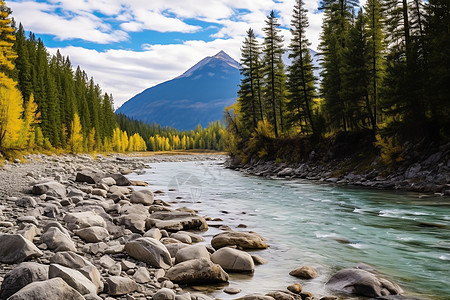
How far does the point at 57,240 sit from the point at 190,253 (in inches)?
106

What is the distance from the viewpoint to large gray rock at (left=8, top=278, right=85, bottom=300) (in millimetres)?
4254

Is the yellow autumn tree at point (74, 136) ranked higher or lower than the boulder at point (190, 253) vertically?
higher

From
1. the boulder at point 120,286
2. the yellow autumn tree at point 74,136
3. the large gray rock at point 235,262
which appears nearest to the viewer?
the boulder at point 120,286

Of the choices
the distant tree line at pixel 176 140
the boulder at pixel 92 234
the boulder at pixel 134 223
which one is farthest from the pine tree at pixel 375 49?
the distant tree line at pixel 176 140

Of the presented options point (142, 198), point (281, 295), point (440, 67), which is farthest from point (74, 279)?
point (440, 67)

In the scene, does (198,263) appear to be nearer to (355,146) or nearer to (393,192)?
(393,192)

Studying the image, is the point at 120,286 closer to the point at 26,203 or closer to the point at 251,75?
the point at 26,203

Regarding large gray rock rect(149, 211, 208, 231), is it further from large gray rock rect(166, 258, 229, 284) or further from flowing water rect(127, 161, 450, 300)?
large gray rock rect(166, 258, 229, 284)

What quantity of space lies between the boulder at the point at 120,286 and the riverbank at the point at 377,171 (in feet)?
56.8

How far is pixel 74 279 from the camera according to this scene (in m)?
4.91

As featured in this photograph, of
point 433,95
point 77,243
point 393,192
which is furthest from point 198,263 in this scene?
point 433,95

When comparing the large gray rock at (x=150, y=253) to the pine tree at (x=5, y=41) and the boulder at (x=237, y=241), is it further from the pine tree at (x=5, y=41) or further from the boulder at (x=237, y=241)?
the pine tree at (x=5, y=41)

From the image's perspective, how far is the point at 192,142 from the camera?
152m

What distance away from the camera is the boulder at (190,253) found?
24.2 ft
